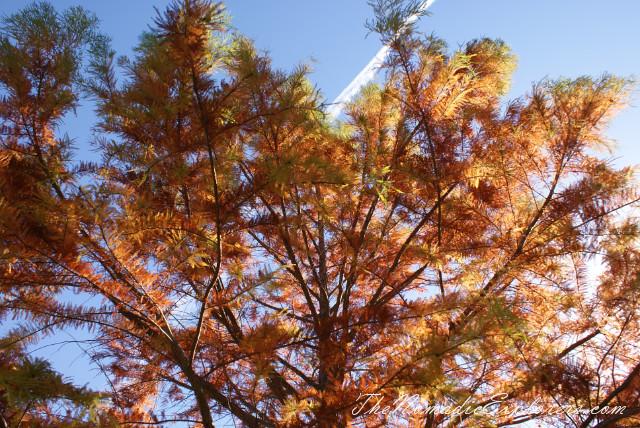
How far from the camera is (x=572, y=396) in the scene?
2213 mm

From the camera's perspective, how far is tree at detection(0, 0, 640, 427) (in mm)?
1749

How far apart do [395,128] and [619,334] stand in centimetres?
209

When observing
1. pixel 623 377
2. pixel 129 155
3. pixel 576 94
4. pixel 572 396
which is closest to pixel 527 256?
pixel 572 396

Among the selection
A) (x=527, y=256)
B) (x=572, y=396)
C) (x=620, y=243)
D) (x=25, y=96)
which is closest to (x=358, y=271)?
(x=527, y=256)

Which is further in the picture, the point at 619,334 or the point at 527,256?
the point at 527,256

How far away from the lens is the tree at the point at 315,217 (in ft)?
5.74

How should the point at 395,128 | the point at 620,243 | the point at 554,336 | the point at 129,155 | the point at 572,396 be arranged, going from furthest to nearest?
the point at 395,128 → the point at 554,336 → the point at 620,243 → the point at 572,396 → the point at 129,155

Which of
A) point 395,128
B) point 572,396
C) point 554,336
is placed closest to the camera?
point 572,396

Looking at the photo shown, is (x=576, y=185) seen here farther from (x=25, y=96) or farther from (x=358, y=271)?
(x=25, y=96)

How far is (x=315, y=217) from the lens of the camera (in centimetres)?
350

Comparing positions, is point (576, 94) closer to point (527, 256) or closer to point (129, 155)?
point (527, 256)

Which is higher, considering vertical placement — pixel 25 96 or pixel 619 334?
pixel 25 96

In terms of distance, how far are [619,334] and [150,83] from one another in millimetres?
3135

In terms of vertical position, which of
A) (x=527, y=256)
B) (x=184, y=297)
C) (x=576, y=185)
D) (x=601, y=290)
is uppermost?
(x=184, y=297)
